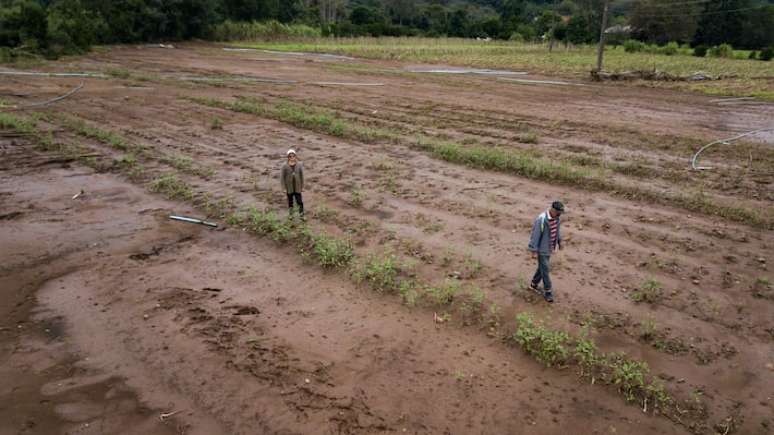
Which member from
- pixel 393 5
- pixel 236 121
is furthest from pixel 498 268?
pixel 393 5

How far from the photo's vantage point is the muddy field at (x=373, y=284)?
5.20 meters

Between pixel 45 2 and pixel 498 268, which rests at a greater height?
pixel 45 2

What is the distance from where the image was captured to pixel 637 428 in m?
4.97

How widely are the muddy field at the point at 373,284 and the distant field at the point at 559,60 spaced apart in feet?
42.7

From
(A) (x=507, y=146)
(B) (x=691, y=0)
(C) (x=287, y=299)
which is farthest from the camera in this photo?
(B) (x=691, y=0)

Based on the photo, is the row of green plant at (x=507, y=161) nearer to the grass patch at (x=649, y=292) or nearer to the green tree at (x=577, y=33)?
the grass patch at (x=649, y=292)

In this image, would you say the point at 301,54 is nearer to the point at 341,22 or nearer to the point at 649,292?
the point at 341,22

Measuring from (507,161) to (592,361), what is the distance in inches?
274

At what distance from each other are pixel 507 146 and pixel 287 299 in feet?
28.1

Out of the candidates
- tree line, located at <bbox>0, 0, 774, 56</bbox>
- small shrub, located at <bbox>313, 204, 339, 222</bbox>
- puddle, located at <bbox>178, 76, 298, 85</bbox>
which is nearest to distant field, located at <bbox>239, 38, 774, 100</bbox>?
tree line, located at <bbox>0, 0, 774, 56</bbox>

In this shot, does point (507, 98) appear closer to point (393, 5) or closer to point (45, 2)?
point (45, 2)

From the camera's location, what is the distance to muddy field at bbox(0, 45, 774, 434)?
5.20 metres

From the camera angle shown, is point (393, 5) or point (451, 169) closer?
point (451, 169)

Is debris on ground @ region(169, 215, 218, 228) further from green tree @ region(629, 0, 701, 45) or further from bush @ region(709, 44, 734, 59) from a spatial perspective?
green tree @ region(629, 0, 701, 45)
